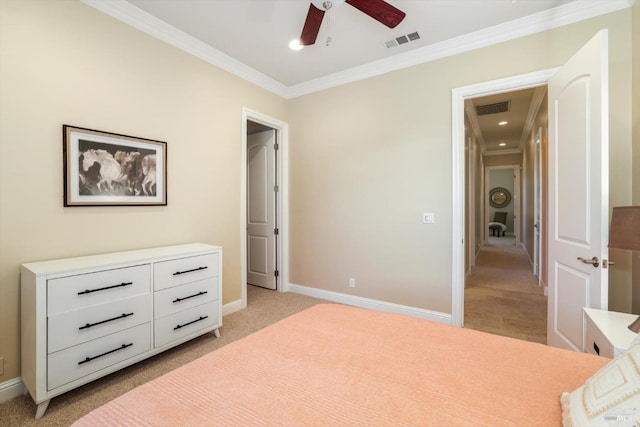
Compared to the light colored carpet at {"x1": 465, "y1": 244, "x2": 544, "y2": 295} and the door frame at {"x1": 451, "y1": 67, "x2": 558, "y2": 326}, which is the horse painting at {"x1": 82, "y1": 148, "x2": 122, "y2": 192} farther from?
the light colored carpet at {"x1": 465, "y1": 244, "x2": 544, "y2": 295}

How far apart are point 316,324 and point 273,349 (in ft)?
1.06

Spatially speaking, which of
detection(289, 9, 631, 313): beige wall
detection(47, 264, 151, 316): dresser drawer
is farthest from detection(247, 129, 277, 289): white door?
detection(47, 264, 151, 316): dresser drawer

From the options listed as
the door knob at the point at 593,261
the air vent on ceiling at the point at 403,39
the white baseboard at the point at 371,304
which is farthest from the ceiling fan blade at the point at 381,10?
the white baseboard at the point at 371,304

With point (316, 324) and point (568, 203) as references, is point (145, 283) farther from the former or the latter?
point (568, 203)

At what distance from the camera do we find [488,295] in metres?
3.91

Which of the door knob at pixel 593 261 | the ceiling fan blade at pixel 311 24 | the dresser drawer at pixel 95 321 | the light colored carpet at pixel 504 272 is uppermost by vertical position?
the ceiling fan blade at pixel 311 24

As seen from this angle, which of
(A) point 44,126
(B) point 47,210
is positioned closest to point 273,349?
(B) point 47,210

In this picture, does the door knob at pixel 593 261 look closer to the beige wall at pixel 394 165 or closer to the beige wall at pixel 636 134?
the beige wall at pixel 636 134

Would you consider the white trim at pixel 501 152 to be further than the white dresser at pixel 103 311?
Yes

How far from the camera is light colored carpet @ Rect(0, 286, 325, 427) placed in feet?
5.39

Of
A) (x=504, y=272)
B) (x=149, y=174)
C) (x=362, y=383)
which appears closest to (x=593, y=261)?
(x=362, y=383)

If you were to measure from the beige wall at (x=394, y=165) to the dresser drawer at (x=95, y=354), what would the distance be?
2.15 meters

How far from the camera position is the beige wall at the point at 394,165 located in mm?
2342

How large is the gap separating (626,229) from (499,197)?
35.4 ft
